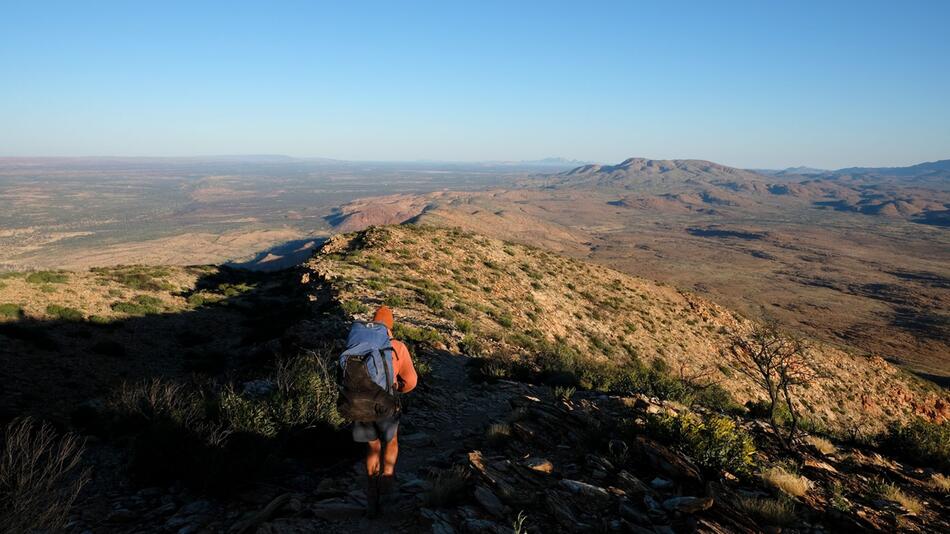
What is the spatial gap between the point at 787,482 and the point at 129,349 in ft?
64.8

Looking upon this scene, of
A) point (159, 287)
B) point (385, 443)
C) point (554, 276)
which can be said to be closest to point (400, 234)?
point (554, 276)

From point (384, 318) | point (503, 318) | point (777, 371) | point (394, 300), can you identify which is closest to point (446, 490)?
point (384, 318)

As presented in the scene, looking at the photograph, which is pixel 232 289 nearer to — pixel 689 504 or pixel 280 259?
pixel 689 504

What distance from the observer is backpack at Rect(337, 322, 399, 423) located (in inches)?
207

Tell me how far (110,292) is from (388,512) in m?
23.6

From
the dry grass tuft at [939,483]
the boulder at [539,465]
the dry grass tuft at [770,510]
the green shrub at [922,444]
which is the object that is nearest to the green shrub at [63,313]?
the boulder at [539,465]

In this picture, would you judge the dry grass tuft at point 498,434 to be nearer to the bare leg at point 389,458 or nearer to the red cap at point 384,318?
the bare leg at point 389,458

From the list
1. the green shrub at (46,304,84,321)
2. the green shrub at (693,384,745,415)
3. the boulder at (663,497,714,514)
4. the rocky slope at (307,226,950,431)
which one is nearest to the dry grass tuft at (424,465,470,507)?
the boulder at (663,497,714,514)

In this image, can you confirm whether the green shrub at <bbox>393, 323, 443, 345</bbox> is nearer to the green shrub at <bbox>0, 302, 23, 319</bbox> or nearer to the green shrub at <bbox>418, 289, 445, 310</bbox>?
the green shrub at <bbox>418, 289, 445, 310</bbox>

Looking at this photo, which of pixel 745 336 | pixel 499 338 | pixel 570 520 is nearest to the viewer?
pixel 570 520

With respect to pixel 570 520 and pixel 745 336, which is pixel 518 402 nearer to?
pixel 570 520

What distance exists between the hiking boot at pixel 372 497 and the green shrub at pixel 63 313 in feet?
64.2

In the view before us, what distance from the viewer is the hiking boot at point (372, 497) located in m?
5.23

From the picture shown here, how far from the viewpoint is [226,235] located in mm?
140250
